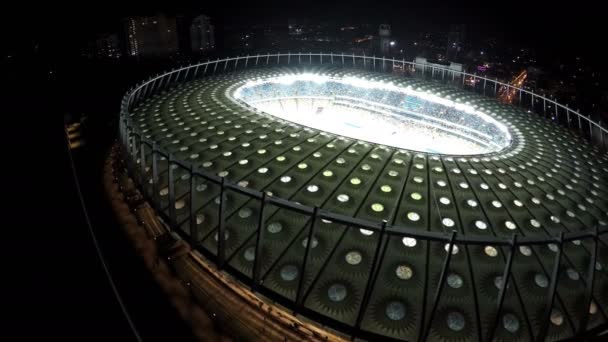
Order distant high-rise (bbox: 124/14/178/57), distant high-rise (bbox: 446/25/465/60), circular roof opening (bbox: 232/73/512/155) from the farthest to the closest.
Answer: distant high-rise (bbox: 446/25/465/60) < distant high-rise (bbox: 124/14/178/57) < circular roof opening (bbox: 232/73/512/155)

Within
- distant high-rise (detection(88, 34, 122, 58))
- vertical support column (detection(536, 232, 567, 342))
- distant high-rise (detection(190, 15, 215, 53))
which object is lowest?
vertical support column (detection(536, 232, 567, 342))

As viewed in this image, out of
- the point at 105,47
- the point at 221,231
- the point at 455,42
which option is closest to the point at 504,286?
the point at 221,231

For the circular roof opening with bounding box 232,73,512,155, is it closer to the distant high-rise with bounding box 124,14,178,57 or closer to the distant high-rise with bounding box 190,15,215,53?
the distant high-rise with bounding box 124,14,178,57

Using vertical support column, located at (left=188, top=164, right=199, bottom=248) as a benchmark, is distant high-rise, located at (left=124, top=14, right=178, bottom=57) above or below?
above

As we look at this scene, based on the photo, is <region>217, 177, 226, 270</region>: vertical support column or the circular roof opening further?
the circular roof opening

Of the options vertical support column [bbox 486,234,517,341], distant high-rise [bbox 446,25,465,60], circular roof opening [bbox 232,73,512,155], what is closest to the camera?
vertical support column [bbox 486,234,517,341]

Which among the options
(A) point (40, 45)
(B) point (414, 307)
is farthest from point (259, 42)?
(B) point (414, 307)

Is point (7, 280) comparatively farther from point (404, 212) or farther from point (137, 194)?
point (404, 212)

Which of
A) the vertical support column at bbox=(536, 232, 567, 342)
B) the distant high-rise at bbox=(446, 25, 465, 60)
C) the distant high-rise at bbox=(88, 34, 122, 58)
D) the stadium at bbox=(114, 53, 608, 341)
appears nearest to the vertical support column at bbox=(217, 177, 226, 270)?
the stadium at bbox=(114, 53, 608, 341)
